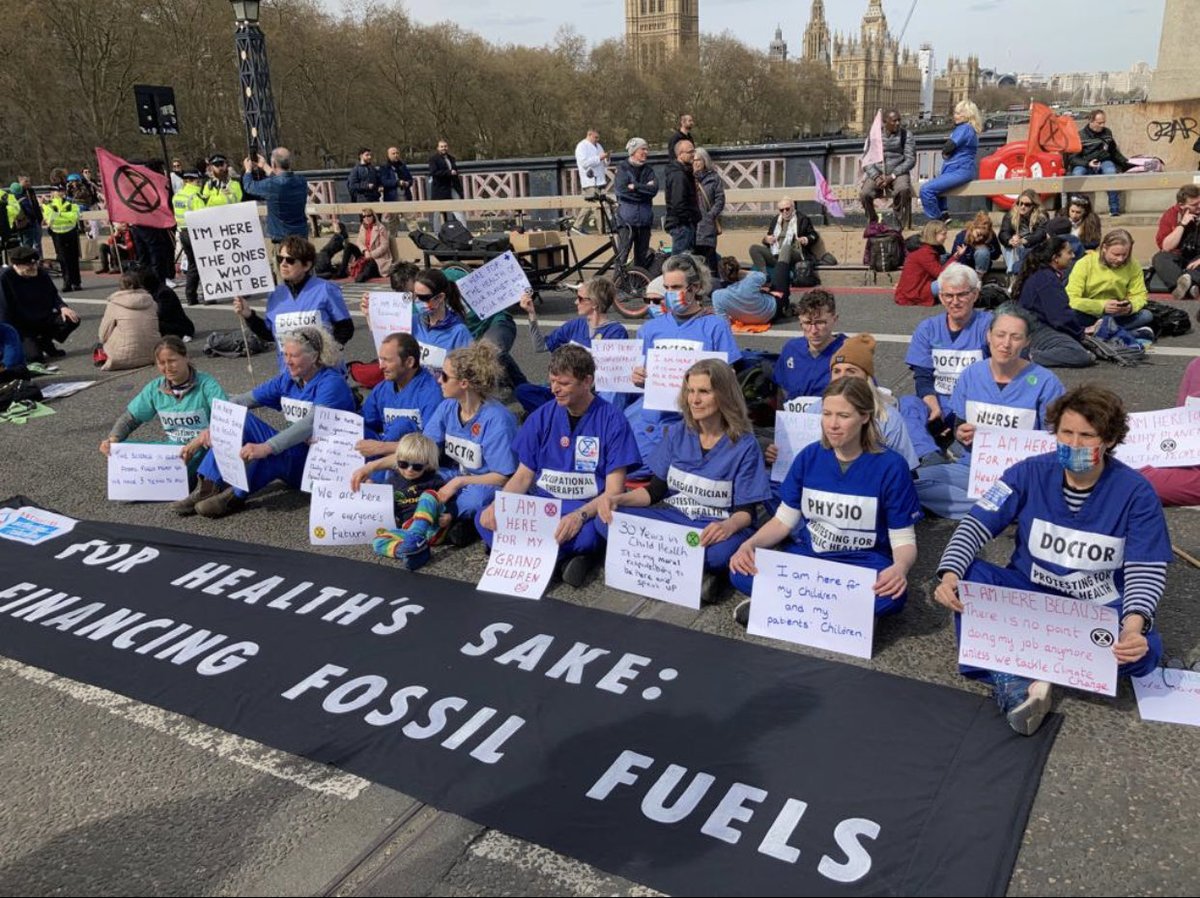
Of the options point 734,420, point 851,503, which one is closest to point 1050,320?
point 734,420

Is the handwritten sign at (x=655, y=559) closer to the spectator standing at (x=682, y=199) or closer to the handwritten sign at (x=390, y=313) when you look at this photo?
the handwritten sign at (x=390, y=313)

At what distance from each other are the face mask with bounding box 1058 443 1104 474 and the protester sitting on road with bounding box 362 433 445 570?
3.05 metres

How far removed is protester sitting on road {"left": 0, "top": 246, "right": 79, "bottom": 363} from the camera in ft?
34.9

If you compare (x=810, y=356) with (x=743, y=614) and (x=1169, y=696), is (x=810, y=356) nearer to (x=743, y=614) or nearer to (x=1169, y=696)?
(x=743, y=614)

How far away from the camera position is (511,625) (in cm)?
429

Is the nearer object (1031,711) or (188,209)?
(1031,711)

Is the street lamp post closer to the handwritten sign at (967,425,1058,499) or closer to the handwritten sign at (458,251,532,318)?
the handwritten sign at (458,251,532,318)

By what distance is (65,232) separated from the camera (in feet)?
55.7

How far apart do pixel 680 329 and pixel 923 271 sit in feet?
20.3

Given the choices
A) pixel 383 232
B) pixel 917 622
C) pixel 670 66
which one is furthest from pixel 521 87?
pixel 917 622

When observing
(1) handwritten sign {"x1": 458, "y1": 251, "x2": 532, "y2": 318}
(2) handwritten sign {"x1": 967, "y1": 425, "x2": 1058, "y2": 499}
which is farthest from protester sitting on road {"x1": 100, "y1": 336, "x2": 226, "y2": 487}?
(2) handwritten sign {"x1": 967, "y1": 425, "x2": 1058, "y2": 499}

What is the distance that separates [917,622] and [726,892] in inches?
74.7

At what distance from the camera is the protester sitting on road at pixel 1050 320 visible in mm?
8164

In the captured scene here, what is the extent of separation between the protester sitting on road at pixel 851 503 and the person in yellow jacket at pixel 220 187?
11042mm
